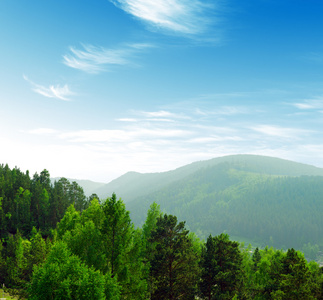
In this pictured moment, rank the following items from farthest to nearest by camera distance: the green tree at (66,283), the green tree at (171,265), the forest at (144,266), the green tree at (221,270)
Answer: the green tree at (221,270), the green tree at (171,265), the forest at (144,266), the green tree at (66,283)

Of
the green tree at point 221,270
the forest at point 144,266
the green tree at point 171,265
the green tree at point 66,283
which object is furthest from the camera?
the green tree at point 221,270

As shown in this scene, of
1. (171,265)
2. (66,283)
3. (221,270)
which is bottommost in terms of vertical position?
(221,270)

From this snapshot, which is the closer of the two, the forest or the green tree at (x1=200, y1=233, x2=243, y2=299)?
the forest

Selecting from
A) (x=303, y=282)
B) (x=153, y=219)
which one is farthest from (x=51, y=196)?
(x=303, y=282)

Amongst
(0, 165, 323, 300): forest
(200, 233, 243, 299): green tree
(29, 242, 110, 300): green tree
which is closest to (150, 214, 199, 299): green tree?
(0, 165, 323, 300): forest

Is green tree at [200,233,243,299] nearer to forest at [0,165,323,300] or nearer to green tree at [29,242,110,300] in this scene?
forest at [0,165,323,300]

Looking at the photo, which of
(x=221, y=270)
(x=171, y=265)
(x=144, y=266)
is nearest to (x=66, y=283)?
(x=144, y=266)

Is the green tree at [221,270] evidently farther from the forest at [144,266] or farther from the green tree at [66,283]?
the green tree at [66,283]

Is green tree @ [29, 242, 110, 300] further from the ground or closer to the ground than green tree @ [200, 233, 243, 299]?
further from the ground

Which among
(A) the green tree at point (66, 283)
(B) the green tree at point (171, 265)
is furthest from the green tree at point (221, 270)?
(A) the green tree at point (66, 283)

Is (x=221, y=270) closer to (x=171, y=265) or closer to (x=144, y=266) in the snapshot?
(x=171, y=265)

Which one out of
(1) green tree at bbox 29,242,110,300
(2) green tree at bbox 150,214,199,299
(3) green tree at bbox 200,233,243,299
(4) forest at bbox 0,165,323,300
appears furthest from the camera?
(3) green tree at bbox 200,233,243,299

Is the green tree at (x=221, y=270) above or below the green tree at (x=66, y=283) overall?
below

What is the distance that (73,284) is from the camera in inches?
802
